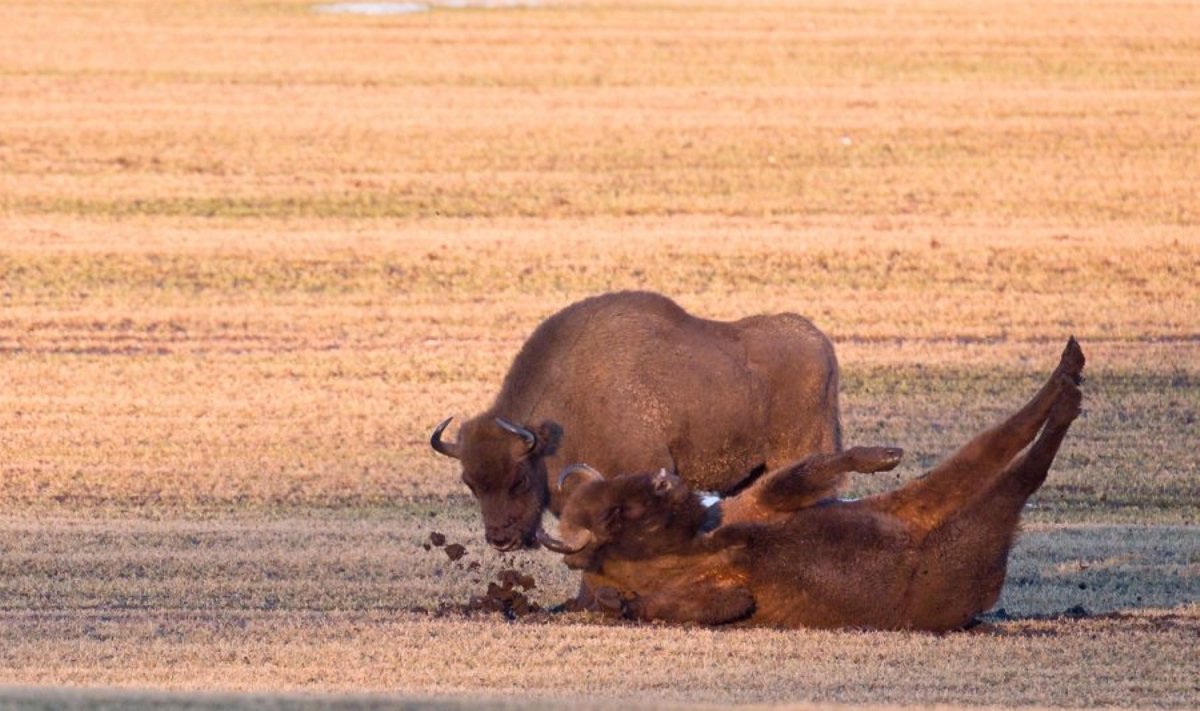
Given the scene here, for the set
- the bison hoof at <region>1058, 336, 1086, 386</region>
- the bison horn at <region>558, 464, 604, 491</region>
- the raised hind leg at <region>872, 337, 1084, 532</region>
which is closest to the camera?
the raised hind leg at <region>872, 337, 1084, 532</region>

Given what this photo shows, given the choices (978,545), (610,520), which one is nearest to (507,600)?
(610,520)

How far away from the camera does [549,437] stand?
41.9 ft

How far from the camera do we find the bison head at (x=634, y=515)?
38.6 feet

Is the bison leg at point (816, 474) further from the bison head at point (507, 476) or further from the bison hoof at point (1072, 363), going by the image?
the bison head at point (507, 476)

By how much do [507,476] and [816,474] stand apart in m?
1.78

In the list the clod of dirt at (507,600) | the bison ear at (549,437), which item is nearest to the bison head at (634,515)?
the clod of dirt at (507,600)

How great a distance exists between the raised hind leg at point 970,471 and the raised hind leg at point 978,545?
0.27 feet

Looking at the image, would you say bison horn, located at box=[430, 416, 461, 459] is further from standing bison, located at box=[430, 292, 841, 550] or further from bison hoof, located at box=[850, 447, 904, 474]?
bison hoof, located at box=[850, 447, 904, 474]

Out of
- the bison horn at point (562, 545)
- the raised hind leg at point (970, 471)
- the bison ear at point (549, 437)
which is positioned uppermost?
the raised hind leg at point (970, 471)

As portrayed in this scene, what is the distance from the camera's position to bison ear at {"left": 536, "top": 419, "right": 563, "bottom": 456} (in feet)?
41.7

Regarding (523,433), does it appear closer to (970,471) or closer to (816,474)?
(816,474)

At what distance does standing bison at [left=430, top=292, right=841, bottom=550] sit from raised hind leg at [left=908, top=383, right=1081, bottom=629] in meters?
1.83

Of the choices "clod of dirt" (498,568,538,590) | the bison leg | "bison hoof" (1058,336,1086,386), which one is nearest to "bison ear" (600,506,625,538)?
the bison leg

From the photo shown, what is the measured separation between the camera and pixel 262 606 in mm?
12617
